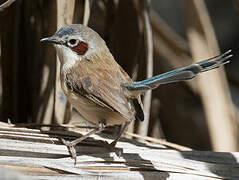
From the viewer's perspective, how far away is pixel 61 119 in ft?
12.6

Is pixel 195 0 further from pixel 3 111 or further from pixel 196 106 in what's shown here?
pixel 3 111

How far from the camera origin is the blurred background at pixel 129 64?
3.93 metres

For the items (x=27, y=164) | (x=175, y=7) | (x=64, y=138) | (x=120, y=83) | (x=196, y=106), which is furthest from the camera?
(x=175, y=7)

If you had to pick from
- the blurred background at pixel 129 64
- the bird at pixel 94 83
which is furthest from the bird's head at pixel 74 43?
Answer: the blurred background at pixel 129 64

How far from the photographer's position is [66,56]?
3.76m

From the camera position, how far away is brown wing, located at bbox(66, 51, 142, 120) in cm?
335

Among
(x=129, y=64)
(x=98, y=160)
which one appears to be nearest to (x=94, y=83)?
(x=98, y=160)

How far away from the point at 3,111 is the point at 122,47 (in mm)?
1340

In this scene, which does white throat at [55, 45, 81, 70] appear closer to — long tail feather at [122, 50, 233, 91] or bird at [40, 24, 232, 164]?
bird at [40, 24, 232, 164]

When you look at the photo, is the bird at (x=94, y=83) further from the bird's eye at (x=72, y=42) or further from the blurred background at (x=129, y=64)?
the blurred background at (x=129, y=64)

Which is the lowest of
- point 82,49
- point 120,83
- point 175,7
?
point 120,83

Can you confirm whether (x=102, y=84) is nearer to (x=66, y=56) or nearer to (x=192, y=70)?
(x=66, y=56)

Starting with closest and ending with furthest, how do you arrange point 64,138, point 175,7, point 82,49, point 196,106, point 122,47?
1. point 64,138
2. point 82,49
3. point 122,47
4. point 196,106
5. point 175,7

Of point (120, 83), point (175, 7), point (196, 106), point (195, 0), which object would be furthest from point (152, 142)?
point (175, 7)
